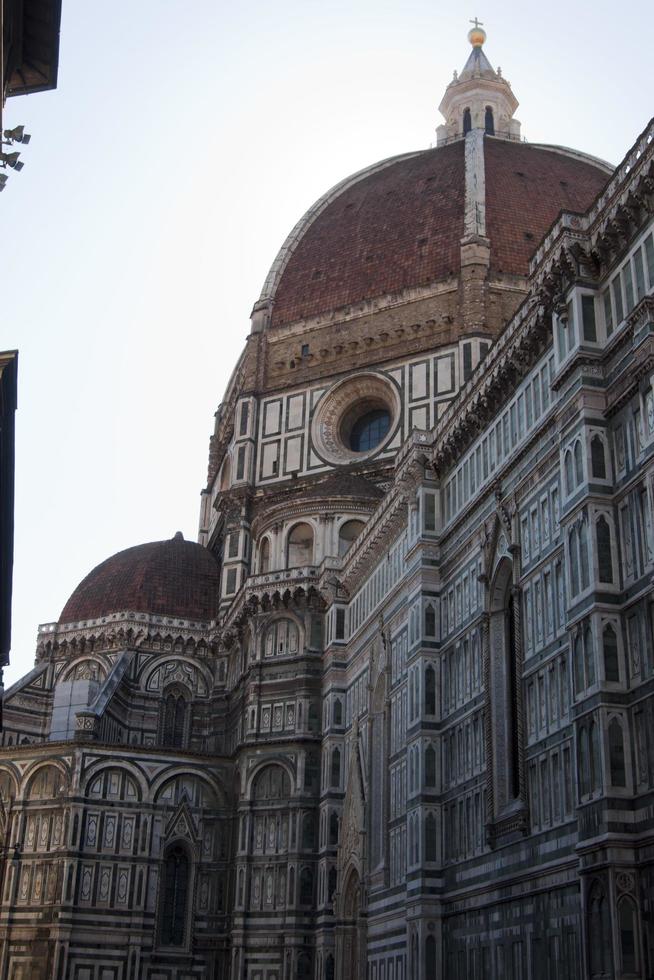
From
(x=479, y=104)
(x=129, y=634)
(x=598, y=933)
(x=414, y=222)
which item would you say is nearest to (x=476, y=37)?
(x=479, y=104)

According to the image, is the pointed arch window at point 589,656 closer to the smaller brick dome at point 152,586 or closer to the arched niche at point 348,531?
the arched niche at point 348,531

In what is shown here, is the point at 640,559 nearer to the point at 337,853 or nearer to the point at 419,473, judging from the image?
the point at 419,473

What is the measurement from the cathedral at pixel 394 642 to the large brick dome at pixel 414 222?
0.67 ft

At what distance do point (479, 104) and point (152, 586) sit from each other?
38876 millimetres

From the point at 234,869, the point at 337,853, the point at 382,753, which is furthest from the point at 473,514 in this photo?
the point at 234,869

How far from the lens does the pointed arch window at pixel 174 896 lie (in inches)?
1772

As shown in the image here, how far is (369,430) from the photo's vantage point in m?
54.6

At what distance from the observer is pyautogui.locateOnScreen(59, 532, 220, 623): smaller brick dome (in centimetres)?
5417

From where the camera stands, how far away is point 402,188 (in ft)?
204

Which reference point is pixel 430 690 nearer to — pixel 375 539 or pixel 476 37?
pixel 375 539

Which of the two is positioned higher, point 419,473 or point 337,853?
point 419,473

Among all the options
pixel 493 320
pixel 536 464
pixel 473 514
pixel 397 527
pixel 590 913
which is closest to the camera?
pixel 590 913

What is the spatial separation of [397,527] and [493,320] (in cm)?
1752

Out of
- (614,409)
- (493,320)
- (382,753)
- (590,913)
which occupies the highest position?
(493,320)
